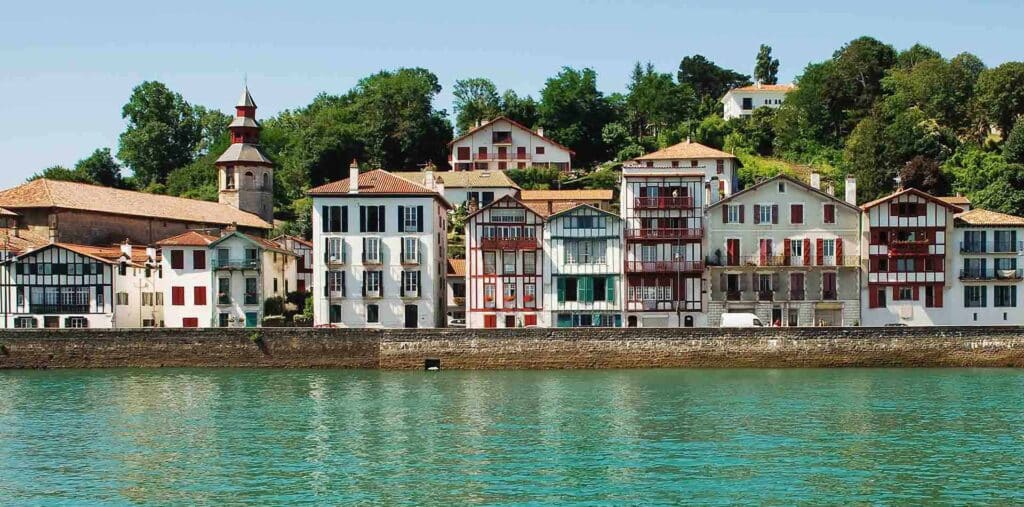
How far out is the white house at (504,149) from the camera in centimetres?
9762

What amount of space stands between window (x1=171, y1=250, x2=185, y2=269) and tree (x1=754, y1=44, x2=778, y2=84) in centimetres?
9720

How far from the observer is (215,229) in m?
77.1

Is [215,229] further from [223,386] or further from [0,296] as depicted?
[223,386]

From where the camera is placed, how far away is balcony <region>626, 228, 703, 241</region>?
206 feet

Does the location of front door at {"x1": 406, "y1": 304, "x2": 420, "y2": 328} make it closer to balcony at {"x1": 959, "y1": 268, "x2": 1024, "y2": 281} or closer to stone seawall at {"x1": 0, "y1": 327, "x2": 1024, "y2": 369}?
stone seawall at {"x1": 0, "y1": 327, "x2": 1024, "y2": 369}

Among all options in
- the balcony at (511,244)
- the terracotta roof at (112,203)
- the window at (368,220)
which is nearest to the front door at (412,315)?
the window at (368,220)

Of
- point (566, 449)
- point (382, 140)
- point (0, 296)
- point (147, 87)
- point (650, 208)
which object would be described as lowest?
point (566, 449)

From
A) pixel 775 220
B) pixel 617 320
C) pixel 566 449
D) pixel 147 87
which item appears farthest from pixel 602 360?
pixel 147 87

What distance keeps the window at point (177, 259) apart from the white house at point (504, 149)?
118 feet

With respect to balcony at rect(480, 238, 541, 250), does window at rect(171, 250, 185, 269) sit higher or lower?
lower

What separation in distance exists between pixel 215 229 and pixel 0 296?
1622cm

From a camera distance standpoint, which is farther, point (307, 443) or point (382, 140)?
point (382, 140)

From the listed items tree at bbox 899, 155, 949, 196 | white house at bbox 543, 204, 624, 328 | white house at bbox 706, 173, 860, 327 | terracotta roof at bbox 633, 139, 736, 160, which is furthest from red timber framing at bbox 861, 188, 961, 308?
tree at bbox 899, 155, 949, 196

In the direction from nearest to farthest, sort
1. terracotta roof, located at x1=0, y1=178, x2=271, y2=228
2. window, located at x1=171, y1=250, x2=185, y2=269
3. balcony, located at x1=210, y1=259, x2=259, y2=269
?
balcony, located at x1=210, y1=259, x2=259, y2=269 < window, located at x1=171, y1=250, x2=185, y2=269 < terracotta roof, located at x1=0, y1=178, x2=271, y2=228
